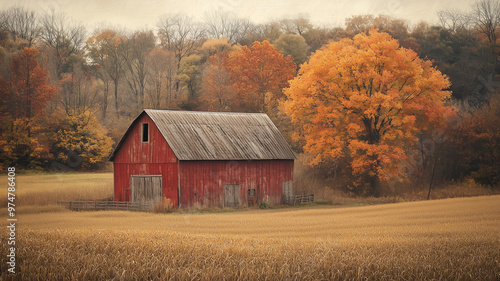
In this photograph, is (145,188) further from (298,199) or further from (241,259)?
(241,259)

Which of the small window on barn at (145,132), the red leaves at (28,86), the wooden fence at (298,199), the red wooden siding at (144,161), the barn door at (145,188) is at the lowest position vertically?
the wooden fence at (298,199)

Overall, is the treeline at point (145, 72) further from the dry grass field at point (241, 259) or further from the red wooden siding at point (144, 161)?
the dry grass field at point (241, 259)

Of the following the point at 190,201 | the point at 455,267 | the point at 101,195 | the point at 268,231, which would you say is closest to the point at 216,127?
the point at 190,201

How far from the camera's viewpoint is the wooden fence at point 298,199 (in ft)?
123

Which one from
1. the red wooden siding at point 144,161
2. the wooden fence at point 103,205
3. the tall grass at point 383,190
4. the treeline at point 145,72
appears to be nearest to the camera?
the wooden fence at point 103,205

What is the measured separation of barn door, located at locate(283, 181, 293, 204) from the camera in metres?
37.7

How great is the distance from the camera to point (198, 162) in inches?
1318

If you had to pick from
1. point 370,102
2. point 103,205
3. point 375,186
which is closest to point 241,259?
point 103,205

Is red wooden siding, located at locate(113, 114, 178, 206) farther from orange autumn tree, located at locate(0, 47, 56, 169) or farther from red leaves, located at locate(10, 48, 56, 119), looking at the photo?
red leaves, located at locate(10, 48, 56, 119)

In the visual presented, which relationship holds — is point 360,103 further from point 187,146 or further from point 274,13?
point 274,13

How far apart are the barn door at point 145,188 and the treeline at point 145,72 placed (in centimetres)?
2268

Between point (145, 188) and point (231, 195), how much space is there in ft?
19.0

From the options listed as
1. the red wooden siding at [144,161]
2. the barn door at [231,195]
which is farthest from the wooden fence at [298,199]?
the red wooden siding at [144,161]

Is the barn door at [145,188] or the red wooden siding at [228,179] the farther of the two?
the barn door at [145,188]
